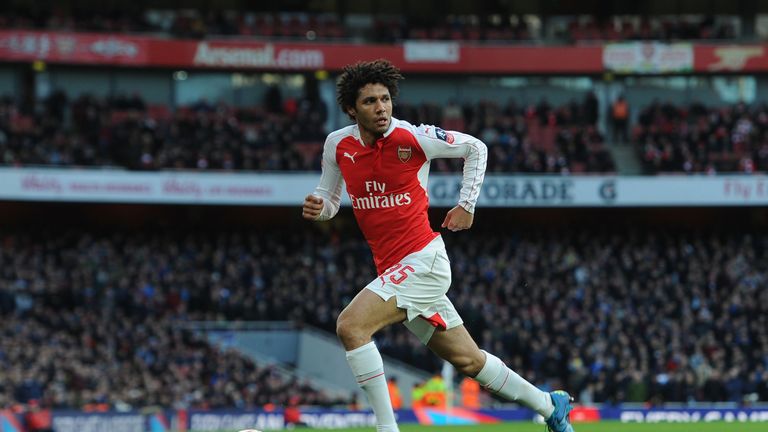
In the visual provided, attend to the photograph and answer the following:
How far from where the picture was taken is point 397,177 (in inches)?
301

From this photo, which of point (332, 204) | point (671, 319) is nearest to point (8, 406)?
point (671, 319)

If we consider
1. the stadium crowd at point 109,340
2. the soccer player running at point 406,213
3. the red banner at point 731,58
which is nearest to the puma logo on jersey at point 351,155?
the soccer player running at point 406,213

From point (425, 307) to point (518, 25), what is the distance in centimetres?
3324

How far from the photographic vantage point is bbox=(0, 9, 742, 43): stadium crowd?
122ft

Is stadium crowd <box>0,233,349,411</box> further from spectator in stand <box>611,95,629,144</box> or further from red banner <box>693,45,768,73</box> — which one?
red banner <box>693,45,768,73</box>

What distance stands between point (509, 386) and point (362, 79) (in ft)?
6.82

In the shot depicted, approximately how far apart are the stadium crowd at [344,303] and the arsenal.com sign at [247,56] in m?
5.17

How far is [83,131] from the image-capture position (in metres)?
34.7

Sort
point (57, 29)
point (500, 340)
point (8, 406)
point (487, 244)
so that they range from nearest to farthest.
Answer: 1. point (8, 406)
2. point (500, 340)
3. point (487, 244)
4. point (57, 29)

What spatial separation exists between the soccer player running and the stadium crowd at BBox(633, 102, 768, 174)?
2807 cm

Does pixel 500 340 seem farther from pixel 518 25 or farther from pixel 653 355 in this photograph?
pixel 518 25

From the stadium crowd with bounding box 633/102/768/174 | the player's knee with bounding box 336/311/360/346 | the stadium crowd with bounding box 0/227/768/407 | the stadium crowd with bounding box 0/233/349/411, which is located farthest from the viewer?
the stadium crowd with bounding box 633/102/768/174

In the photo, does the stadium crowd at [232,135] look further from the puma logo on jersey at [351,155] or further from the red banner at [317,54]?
the puma logo on jersey at [351,155]

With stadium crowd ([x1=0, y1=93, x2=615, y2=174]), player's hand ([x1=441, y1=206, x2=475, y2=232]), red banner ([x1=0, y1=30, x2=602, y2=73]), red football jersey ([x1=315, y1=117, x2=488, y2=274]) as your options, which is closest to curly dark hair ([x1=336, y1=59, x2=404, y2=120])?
red football jersey ([x1=315, y1=117, x2=488, y2=274])
